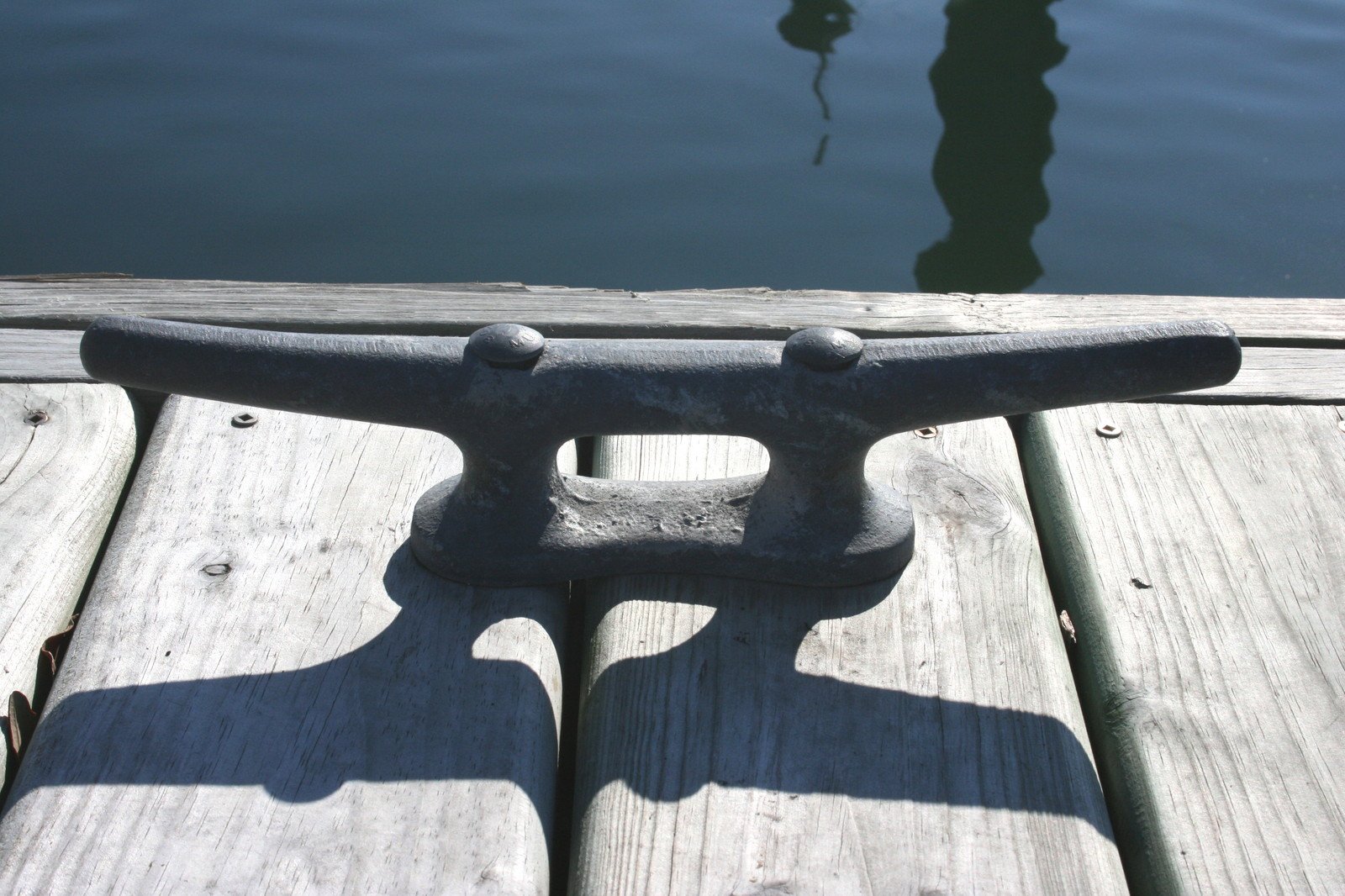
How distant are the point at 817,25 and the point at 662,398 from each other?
5467 mm

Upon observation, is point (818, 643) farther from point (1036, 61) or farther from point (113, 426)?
point (1036, 61)

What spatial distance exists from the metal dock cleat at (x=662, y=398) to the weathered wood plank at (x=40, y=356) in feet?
2.11

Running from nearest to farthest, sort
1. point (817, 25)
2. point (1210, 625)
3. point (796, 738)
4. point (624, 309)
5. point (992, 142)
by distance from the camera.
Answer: point (796, 738), point (1210, 625), point (624, 309), point (992, 142), point (817, 25)

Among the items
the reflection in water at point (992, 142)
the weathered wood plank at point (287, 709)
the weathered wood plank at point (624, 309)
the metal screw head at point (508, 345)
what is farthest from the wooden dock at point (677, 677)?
the reflection in water at point (992, 142)

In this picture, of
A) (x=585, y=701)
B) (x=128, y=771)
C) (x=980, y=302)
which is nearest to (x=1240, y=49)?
(x=980, y=302)

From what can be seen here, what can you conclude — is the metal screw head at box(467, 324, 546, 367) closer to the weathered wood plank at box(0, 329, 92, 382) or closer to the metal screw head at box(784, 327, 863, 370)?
the metal screw head at box(784, 327, 863, 370)

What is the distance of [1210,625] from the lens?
1585 millimetres

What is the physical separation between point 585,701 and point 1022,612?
60cm

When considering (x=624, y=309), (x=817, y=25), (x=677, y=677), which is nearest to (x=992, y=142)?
(x=817, y=25)

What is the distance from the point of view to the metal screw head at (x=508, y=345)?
150 centimetres

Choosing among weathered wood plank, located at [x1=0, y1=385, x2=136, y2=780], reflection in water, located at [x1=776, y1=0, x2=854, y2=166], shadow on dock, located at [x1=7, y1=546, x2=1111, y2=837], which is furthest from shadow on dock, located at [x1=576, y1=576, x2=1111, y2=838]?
reflection in water, located at [x1=776, y1=0, x2=854, y2=166]

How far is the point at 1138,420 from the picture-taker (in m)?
1.97

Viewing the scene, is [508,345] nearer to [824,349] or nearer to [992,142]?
[824,349]

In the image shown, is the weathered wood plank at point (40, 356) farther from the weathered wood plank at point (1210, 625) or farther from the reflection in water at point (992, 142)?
the reflection in water at point (992, 142)
